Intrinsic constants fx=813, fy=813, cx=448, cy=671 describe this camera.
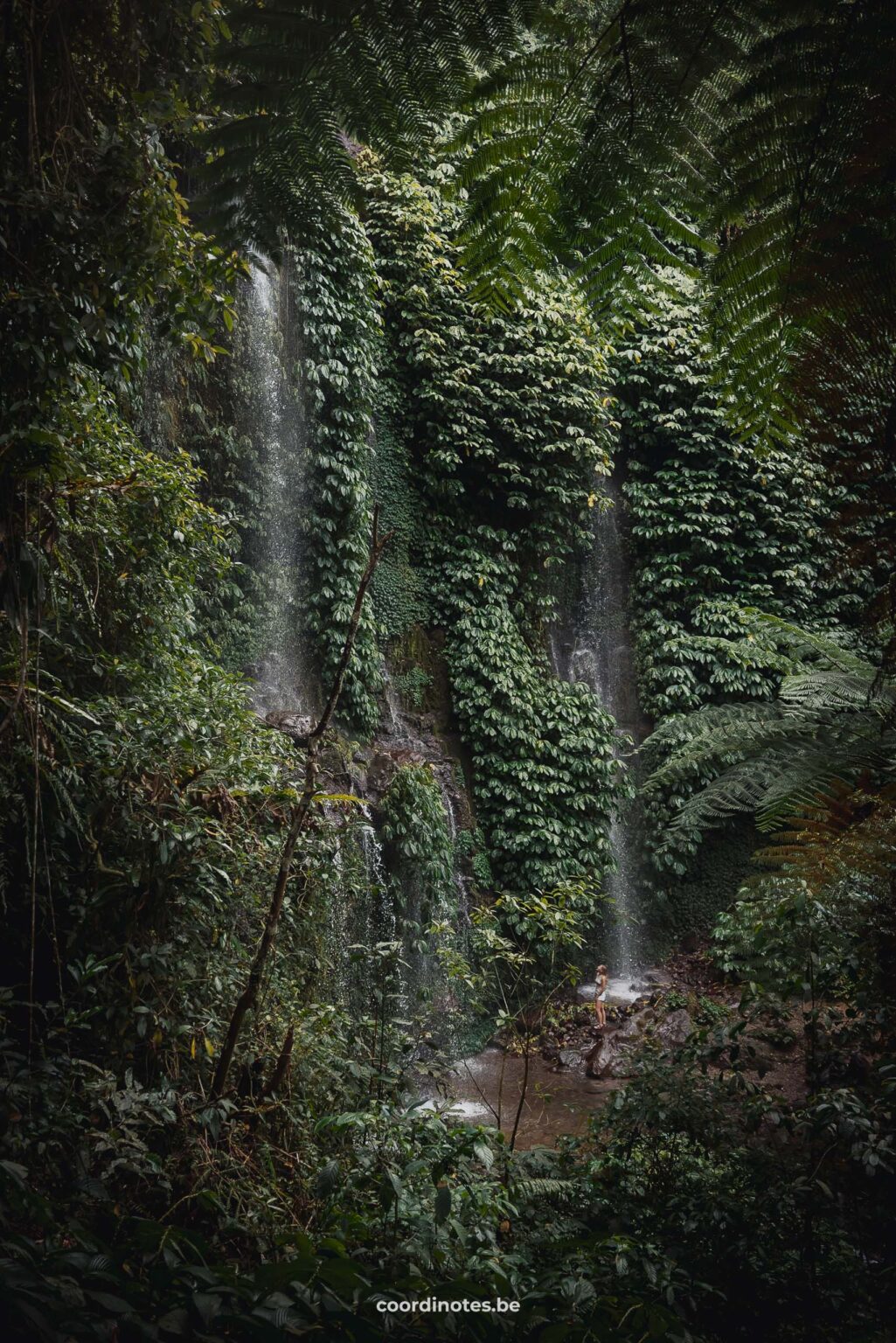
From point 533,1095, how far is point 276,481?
6.05m

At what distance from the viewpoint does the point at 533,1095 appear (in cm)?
650

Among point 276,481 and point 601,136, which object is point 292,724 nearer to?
point 276,481

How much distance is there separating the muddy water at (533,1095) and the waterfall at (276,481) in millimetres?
3722

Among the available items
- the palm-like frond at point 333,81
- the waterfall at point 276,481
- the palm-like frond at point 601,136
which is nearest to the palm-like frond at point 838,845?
the palm-like frond at point 601,136

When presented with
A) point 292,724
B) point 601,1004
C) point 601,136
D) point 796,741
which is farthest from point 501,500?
point 601,136

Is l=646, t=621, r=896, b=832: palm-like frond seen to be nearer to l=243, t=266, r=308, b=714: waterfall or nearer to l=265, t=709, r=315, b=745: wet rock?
l=265, t=709, r=315, b=745: wet rock

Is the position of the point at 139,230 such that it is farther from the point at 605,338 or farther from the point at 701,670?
the point at 701,670

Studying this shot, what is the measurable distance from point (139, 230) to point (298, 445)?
18.0ft

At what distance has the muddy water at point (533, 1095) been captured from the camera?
19.1 ft

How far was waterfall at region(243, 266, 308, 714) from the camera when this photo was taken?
7.91 m

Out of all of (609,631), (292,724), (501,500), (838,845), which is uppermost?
(501,500)

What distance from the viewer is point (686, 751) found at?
6473mm

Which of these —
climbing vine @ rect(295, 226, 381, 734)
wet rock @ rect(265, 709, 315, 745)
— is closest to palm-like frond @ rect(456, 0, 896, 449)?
wet rock @ rect(265, 709, 315, 745)

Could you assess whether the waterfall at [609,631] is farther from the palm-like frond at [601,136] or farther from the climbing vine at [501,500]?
the palm-like frond at [601,136]
